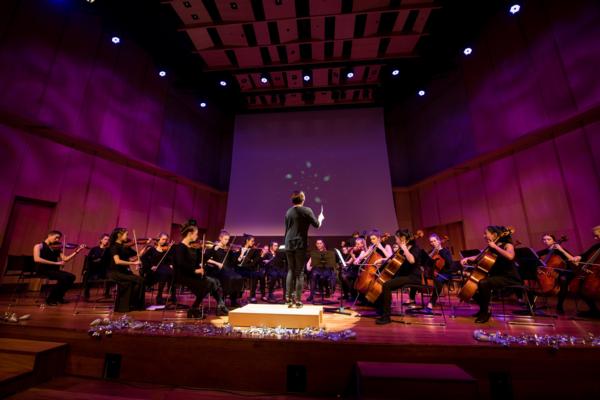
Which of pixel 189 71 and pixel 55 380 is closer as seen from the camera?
pixel 55 380

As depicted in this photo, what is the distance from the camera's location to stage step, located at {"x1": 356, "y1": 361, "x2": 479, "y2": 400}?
5.91ft

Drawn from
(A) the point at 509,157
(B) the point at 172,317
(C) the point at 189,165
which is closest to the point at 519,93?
(A) the point at 509,157

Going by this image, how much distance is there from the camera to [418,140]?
10.9m

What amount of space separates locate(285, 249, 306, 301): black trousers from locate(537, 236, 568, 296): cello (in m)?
3.80

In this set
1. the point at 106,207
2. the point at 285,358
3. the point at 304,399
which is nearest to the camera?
the point at 304,399

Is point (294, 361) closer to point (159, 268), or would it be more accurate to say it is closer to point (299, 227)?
point (299, 227)

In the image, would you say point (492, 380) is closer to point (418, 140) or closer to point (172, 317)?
point (172, 317)

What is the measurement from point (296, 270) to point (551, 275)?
415cm


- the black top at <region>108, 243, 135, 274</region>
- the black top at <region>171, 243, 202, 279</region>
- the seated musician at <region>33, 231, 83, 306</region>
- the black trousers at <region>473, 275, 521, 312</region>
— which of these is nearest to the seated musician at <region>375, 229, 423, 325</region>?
the black trousers at <region>473, 275, 521, 312</region>

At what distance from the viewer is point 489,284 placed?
368 cm

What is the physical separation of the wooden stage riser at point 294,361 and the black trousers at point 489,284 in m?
1.29

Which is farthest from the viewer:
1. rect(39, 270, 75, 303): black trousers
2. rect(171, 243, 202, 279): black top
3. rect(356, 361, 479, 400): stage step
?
rect(39, 270, 75, 303): black trousers

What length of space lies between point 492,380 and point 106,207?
9436 millimetres

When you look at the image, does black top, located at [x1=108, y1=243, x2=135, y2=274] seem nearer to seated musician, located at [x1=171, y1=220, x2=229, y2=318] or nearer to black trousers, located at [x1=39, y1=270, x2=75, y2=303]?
seated musician, located at [x1=171, y1=220, x2=229, y2=318]
